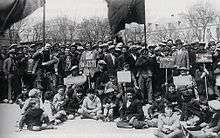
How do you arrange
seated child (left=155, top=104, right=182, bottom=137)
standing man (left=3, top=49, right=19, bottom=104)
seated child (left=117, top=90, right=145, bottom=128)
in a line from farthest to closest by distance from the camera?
standing man (left=3, top=49, right=19, bottom=104) → seated child (left=117, top=90, right=145, bottom=128) → seated child (left=155, top=104, right=182, bottom=137)

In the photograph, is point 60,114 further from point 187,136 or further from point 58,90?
point 187,136

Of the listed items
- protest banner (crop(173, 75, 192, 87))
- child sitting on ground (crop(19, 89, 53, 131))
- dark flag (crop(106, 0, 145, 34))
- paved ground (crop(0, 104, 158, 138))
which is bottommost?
paved ground (crop(0, 104, 158, 138))

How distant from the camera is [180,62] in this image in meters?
4.51

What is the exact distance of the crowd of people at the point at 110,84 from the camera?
443cm

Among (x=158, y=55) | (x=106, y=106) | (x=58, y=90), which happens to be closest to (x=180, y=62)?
(x=158, y=55)

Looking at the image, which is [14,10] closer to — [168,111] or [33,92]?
[33,92]

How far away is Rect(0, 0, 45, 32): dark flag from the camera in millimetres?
4445

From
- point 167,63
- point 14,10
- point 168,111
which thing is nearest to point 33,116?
point 14,10

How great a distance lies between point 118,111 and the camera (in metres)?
4.50

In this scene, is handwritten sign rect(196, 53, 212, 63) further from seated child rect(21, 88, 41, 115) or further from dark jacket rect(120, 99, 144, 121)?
seated child rect(21, 88, 41, 115)

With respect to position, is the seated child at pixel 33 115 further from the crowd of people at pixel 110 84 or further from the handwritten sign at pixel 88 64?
the handwritten sign at pixel 88 64

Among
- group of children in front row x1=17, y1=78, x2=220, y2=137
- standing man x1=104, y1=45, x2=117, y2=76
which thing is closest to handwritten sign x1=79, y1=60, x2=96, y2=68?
standing man x1=104, y1=45, x2=117, y2=76

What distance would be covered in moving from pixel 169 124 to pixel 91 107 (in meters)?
0.81

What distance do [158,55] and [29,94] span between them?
140 centimetres
